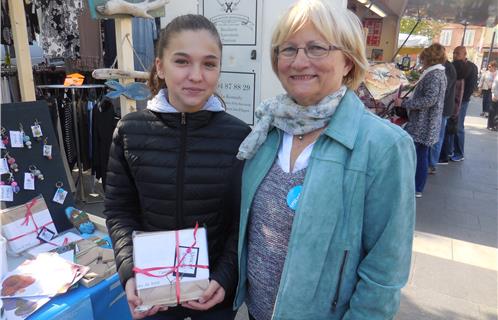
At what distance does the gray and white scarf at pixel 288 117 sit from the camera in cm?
121

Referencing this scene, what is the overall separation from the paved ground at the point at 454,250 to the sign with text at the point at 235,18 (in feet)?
8.83

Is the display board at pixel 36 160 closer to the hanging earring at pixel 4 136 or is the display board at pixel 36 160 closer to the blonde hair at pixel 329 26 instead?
the hanging earring at pixel 4 136

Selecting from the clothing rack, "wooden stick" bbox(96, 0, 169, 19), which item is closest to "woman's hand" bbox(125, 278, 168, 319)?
"wooden stick" bbox(96, 0, 169, 19)

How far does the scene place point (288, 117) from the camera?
1294 millimetres

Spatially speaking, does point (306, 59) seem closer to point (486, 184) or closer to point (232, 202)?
point (232, 202)

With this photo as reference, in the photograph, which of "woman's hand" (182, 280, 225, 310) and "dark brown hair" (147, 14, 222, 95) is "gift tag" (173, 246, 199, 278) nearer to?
"woman's hand" (182, 280, 225, 310)

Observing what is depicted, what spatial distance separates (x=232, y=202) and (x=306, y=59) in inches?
26.6

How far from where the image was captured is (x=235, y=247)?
4.90 ft

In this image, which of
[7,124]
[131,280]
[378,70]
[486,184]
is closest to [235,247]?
[131,280]

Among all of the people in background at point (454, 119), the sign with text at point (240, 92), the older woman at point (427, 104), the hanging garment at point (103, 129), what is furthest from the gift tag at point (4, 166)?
the people in background at point (454, 119)

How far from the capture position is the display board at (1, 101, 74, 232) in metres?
2.57

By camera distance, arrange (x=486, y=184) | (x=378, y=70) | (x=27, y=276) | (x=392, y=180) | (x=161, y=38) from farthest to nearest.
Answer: (x=486, y=184), (x=378, y=70), (x=27, y=276), (x=161, y=38), (x=392, y=180)

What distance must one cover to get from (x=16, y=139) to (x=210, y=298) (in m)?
2.09

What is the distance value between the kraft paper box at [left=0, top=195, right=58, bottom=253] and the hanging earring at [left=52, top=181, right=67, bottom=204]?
0.13 meters
